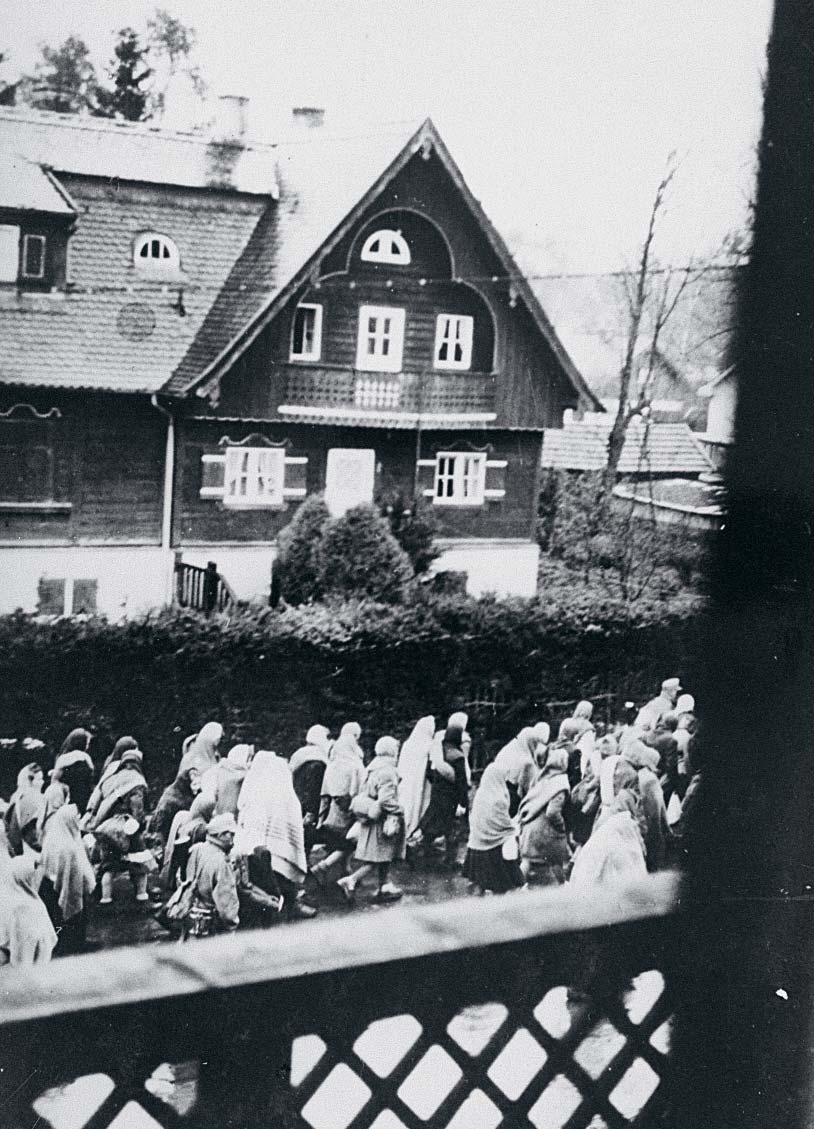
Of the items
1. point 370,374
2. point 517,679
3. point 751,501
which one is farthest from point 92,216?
point 751,501

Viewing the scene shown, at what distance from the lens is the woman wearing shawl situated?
2084 mm

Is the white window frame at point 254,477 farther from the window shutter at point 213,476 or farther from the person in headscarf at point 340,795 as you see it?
the person in headscarf at point 340,795

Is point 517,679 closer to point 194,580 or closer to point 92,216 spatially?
point 194,580

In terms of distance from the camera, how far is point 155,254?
2.09 metres

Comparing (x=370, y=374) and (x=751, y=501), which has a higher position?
(x=370, y=374)

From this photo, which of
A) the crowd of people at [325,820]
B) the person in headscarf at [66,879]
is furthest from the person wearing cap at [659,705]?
the person in headscarf at [66,879]

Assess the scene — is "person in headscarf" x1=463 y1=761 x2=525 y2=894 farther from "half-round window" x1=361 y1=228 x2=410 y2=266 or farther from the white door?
"half-round window" x1=361 y1=228 x2=410 y2=266

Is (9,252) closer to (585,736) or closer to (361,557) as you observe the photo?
(361,557)

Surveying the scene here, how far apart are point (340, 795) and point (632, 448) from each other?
2.63ft

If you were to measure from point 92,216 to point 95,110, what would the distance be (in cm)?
15

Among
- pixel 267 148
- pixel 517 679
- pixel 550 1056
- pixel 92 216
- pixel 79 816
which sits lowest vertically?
pixel 550 1056

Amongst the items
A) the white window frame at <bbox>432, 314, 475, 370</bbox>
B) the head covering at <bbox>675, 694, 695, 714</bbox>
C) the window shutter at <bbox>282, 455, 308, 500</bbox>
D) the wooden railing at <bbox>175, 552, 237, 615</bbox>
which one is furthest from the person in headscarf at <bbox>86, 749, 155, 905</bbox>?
the head covering at <bbox>675, 694, 695, 714</bbox>

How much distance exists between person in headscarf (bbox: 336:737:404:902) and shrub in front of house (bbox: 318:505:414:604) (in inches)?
10.5

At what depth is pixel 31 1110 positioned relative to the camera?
2092mm
